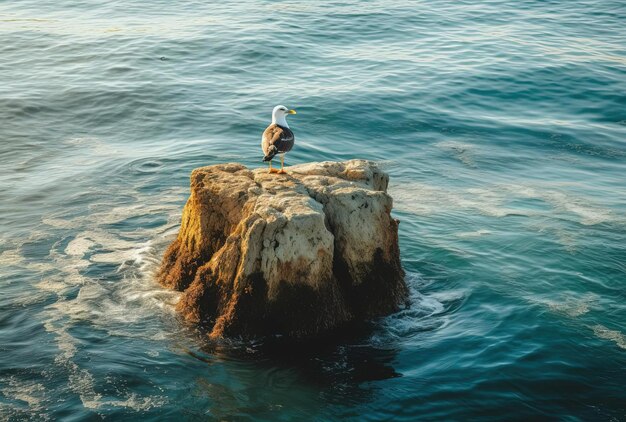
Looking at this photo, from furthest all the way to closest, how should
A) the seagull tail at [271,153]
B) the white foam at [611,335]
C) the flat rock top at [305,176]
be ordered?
the seagull tail at [271,153], the flat rock top at [305,176], the white foam at [611,335]

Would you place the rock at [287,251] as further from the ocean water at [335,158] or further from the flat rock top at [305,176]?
the ocean water at [335,158]

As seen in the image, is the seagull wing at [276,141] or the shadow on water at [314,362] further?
the seagull wing at [276,141]

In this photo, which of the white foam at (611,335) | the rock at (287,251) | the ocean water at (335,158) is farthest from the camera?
the white foam at (611,335)

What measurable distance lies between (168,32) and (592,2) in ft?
75.3

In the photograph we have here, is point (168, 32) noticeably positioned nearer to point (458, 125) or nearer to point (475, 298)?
point (458, 125)

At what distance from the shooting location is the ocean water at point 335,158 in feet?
33.9

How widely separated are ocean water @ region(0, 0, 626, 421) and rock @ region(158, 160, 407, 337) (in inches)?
16.2

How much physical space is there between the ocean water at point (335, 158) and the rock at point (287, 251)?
41 cm

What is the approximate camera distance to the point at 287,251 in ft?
35.2

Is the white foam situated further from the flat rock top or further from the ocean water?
the flat rock top

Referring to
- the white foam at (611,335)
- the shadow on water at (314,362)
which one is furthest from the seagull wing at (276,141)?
the white foam at (611,335)

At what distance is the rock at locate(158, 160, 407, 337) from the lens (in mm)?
10781

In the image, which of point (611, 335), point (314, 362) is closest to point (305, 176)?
point (314, 362)

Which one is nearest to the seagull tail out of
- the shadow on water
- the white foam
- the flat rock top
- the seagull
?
the seagull
